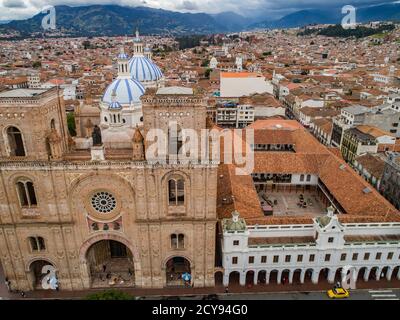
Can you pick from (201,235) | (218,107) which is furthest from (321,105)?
(201,235)

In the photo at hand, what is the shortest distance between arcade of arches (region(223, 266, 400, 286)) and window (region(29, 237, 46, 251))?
821 inches

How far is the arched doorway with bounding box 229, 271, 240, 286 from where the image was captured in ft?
136

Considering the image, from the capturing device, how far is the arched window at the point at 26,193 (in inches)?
1389

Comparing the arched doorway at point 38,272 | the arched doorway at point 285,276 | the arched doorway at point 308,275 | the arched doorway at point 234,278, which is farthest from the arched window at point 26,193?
the arched doorway at point 308,275

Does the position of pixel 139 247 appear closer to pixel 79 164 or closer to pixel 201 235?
pixel 201 235

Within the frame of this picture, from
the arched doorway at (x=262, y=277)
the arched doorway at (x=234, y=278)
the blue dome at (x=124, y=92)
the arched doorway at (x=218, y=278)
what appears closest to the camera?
the arched doorway at (x=218, y=278)

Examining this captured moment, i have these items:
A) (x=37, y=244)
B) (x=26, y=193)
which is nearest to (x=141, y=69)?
(x=26, y=193)

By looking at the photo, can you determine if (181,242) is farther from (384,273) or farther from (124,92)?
(384,273)

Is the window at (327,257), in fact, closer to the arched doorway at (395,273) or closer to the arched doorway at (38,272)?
the arched doorway at (395,273)

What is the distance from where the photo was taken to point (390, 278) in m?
41.5

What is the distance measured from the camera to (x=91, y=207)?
36062mm

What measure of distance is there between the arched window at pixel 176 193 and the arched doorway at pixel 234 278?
39.4ft

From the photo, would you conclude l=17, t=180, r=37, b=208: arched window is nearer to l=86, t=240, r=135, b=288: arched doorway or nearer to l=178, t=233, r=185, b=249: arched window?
l=86, t=240, r=135, b=288: arched doorway

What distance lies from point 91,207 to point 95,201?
0.83m
